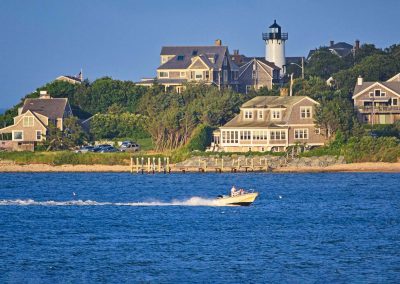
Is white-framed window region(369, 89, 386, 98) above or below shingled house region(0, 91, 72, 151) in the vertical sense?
above

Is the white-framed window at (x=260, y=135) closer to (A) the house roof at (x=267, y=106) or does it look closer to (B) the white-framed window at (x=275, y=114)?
(A) the house roof at (x=267, y=106)

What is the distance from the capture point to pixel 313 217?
66.4m

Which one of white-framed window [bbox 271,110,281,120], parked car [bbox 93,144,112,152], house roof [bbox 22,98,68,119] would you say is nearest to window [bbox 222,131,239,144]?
white-framed window [bbox 271,110,281,120]

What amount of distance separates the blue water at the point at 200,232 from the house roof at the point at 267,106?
1160cm

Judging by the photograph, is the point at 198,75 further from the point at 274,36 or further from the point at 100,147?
the point at 100,147

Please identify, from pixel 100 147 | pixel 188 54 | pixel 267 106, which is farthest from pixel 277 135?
pixel 188 54

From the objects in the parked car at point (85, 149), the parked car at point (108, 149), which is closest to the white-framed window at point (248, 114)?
the parked car at point (108, 149)

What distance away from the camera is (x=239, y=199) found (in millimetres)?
68500

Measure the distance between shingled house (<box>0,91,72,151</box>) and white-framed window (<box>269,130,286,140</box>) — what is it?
20151mm

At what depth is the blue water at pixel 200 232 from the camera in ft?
156

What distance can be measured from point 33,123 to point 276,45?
51500 mm

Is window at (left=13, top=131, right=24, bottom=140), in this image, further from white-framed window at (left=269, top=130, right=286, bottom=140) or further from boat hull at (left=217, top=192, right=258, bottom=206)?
boat hull at (left=217, top=192, right=258, bottom=206)

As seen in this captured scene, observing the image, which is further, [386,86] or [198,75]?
[198,75]

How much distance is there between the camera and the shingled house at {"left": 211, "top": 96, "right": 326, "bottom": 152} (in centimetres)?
10231
